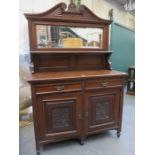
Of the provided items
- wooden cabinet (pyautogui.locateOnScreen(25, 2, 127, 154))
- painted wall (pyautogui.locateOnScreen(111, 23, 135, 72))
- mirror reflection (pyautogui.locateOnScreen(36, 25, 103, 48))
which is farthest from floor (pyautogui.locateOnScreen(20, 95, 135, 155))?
painted wall (pyautogui.locateOnScreen(111, 23, 135, 72))

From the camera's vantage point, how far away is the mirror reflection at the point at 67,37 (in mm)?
1967

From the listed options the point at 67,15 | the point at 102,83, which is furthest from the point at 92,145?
the point at 67,15

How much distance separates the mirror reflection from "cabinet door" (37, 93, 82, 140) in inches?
26.9

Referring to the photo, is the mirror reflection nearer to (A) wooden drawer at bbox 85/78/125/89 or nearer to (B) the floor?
(A) wooden drawer at bbox 85/78/125/89

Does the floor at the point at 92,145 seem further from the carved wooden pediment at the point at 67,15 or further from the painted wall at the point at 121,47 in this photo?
the painted wall at the point at 121,47

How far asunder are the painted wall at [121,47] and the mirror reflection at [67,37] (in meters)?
1.78

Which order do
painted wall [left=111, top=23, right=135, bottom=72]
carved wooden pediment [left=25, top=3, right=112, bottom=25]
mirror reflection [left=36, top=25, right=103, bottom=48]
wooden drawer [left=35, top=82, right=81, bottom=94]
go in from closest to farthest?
wooden drawer [left=35, top=82, right=81, bottom=94], carved wooden pediment [left=25, top=3, right=112, bottom=25], mirror reflection [left=36, top=25, right=103, bottom=48], painted wall [left=111, top=23, right=135, bottom=72]

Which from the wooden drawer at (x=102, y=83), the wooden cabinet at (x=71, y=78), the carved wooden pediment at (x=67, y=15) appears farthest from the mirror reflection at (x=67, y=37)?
the wooden drawer at (x=102, y=83)

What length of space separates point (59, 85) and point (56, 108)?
0.81ft

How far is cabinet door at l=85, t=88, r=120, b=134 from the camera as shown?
1.78 metres

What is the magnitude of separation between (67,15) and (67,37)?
27 centimetres

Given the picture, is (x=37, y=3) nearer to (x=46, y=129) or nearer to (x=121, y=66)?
(x=46, y=129)
